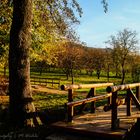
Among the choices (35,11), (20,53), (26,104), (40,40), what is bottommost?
(26,104)

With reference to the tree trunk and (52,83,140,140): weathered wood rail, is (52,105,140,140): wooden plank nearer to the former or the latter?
(52,83,140,140): weathered wood rail

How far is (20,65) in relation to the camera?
11734mm

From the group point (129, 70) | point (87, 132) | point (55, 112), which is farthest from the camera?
point (129, 70)

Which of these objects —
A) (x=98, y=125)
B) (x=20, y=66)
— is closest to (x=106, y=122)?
(x=98, y=125)

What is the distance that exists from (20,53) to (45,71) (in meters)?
88.8

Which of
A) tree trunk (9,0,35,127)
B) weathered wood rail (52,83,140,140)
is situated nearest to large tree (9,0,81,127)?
tree trunk (9,0,35,127)

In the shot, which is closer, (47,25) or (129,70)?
(47,25)

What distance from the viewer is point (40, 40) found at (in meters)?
22.8

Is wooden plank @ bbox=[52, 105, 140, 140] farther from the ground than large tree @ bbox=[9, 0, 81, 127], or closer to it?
closer to it

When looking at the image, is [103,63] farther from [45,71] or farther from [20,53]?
[20,53]

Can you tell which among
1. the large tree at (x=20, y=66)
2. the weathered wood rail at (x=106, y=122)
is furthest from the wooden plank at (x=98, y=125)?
the large tree at (x=20, y=66)

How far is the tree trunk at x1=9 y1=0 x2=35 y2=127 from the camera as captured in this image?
11617mm

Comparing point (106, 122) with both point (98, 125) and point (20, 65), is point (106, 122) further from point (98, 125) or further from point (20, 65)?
point (20, 65)

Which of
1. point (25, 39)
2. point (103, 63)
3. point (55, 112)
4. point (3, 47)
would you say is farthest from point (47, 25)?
point (103, 63)
